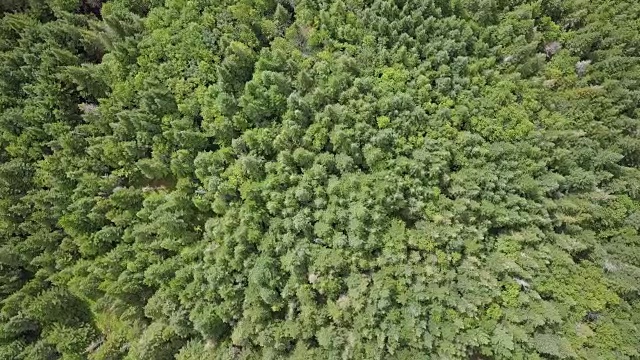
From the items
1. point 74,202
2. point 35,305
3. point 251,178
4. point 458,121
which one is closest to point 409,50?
point 458,121

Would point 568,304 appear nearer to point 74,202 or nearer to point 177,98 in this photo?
point 177,98

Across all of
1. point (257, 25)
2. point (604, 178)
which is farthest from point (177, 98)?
point (604, 178)

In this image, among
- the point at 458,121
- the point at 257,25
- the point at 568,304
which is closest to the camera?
the point at 568,304

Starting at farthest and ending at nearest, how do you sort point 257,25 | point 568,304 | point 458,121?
1. point 257,25
2. point 458,121
3. point 568,304

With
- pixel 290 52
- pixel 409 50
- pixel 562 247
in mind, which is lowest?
pixel 562 247

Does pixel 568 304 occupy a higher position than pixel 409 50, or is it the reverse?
pixel 409 50

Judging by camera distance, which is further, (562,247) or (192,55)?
(192,55)

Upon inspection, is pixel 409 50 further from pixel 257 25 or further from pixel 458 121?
pixel 257 25
